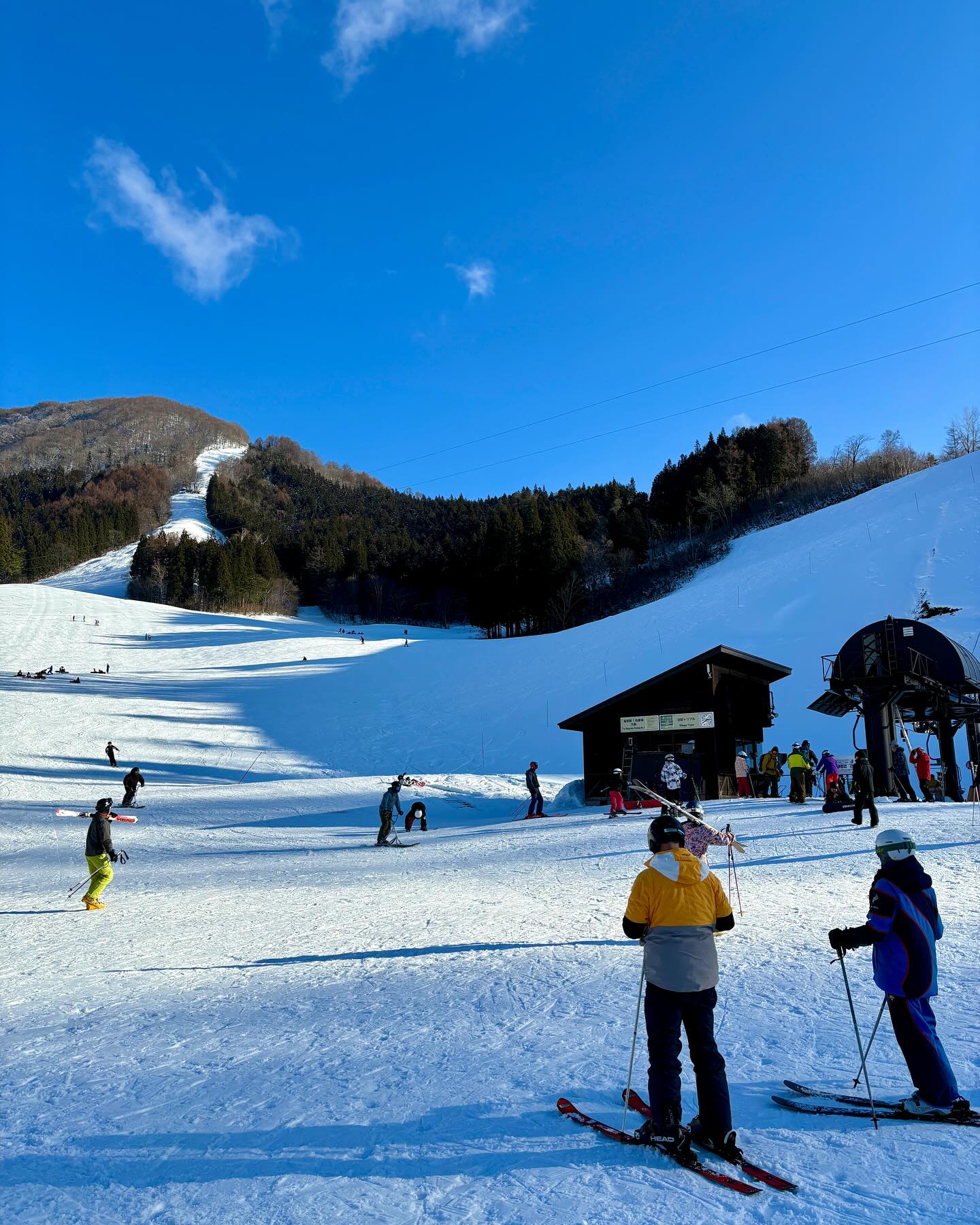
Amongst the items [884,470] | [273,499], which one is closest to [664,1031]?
[884,470]

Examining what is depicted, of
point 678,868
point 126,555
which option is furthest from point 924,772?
point 126,555

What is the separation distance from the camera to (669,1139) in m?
3.79

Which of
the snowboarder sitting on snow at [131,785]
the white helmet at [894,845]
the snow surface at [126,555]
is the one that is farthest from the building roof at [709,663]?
the snow surface at [126,555]

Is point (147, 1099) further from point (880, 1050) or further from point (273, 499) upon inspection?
point (273, 499)

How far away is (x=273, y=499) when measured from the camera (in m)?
143

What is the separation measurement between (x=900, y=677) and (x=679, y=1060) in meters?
19.0

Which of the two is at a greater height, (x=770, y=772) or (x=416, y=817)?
(x=770, y=772)

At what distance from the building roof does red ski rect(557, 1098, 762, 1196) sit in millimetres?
20859

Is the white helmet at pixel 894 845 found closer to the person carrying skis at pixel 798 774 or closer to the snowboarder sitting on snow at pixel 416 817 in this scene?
the person carrying skis at pixel 798 774

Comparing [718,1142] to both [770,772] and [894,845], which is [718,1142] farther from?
[770,772]

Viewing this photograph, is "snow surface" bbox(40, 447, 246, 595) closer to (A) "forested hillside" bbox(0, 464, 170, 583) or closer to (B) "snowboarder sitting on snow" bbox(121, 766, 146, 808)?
(A) "forested hillside" bbox(0, 464, 170, 583)

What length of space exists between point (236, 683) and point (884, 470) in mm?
62746

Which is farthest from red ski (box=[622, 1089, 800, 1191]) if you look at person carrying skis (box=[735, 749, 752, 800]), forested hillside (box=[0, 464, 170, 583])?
forested hillside (box=[0, 464, 170, 583])

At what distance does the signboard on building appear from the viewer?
24797 millimetres
